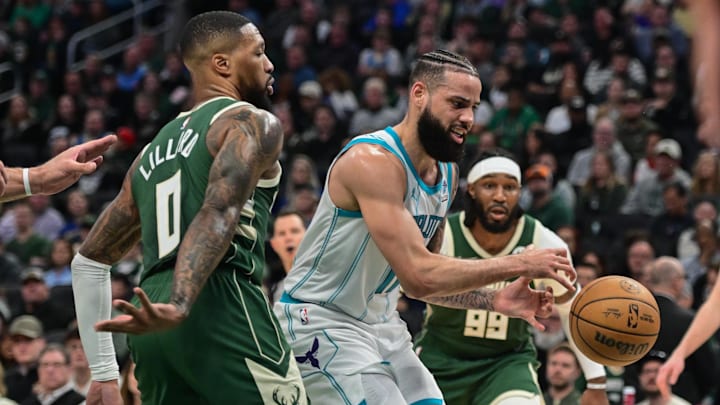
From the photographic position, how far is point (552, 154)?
1386cm

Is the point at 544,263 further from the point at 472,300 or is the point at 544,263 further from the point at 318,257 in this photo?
the point at 318,257

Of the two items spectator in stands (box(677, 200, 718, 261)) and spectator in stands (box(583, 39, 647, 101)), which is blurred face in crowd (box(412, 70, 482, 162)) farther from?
spectator in stands (box(583, 39, 647, 101))

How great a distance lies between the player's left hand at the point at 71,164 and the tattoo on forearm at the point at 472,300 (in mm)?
1598

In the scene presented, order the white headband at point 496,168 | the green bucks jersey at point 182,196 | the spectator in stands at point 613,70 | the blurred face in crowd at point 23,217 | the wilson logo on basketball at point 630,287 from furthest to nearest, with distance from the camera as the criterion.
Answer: the spectator in stands at point 613,70
the blurred face in crowd at point 23,217
the white headband at point 496,168
the wilson logo on basketball at point 630,287
the green bucks jersey at point 182,196

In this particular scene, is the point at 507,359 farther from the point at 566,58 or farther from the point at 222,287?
the point at 566,58

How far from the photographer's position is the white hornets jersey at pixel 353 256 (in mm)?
5270

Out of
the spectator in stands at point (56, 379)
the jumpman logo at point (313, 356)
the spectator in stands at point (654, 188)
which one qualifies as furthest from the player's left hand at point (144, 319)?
the spectator in stands at point (654, 188)

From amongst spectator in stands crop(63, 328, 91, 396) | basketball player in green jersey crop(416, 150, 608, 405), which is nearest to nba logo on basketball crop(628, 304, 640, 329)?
basketball player in green jersey crop(416, 150, 608, 405)

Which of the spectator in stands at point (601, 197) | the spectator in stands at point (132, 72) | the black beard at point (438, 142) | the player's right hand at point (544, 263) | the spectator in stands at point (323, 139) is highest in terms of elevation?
the black beard at point (438, 142)

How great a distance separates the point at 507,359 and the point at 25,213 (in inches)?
355

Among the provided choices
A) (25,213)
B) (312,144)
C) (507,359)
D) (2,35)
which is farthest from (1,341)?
(2,35)

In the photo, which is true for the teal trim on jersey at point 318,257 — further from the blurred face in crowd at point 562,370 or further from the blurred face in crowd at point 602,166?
the blurred face in crowd at point 602,166

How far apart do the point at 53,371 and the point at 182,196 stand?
5.55 metres

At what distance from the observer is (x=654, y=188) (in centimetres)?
1285
